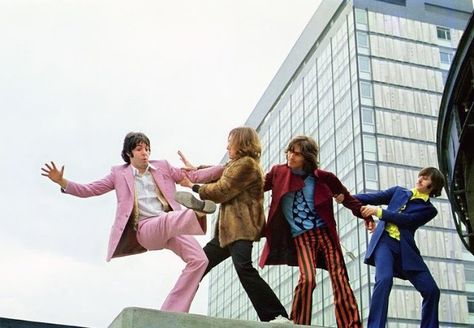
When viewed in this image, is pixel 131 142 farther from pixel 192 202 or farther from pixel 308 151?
pixel 308 151

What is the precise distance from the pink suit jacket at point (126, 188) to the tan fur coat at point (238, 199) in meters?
0.38

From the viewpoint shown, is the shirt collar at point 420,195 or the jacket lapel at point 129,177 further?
the shirt collar at point 420,195

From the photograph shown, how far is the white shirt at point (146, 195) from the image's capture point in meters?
6.81

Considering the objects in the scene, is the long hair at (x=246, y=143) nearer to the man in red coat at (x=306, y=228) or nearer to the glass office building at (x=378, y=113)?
the man in red coat at (x=306, y=228)

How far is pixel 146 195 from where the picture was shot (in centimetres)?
689

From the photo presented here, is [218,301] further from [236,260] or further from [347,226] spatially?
[236,260]

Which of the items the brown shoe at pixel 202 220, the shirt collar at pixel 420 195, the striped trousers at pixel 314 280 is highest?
the shirt collar at pixel 420 195

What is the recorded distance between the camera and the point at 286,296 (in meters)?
54.9

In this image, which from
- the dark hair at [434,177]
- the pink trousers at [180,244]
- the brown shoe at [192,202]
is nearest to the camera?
the brown shoe at [192,202]

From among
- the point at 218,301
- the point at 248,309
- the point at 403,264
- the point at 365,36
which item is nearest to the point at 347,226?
the point at 365,36

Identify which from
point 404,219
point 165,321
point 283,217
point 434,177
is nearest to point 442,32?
point 434,177

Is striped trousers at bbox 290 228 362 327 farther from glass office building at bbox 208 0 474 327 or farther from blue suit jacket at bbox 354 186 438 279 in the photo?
glass office building at bbox 208 0 474 327

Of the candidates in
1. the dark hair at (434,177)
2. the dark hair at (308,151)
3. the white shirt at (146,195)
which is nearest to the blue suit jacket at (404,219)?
the dark hair at (434,177)

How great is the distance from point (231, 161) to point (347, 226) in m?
41.8
